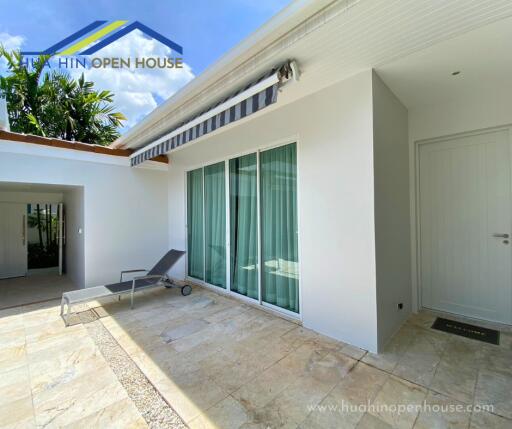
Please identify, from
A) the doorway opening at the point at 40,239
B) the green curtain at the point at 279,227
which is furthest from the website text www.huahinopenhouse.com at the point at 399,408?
the doorway opening at the point at 40,239

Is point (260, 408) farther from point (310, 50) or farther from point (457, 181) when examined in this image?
point (457, 181)

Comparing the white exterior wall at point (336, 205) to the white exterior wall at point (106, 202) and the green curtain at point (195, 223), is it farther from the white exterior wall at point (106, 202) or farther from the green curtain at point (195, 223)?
the white exterior wall at point (106, 202)

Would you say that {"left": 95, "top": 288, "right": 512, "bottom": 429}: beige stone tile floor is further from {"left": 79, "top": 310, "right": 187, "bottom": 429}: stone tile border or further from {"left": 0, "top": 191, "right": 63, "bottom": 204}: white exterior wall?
{"left": 0, "top": 191, "right": 63, "bottom": 204}: white exterior wall

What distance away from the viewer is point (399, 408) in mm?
2381

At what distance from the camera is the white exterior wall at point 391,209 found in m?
3.40

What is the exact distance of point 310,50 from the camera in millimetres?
2922

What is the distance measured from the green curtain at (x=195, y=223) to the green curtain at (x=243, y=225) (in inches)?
51.6

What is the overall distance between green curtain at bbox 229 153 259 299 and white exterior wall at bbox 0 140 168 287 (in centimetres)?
304

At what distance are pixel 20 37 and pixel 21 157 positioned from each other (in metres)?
6.48

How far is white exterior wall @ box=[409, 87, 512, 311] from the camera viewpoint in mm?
3830

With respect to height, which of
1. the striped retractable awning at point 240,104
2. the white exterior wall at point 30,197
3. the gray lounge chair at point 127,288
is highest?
the striped retractable awning at point 240,104

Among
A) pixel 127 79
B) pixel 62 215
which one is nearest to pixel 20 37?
pixel 127 79

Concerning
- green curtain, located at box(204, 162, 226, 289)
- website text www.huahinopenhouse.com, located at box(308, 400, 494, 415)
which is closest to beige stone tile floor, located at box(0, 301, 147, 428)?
website text www.huahinopenhouse.com, located at box(308, 400, 494, 415)

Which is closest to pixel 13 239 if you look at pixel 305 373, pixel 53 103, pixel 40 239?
pixel 40 239
